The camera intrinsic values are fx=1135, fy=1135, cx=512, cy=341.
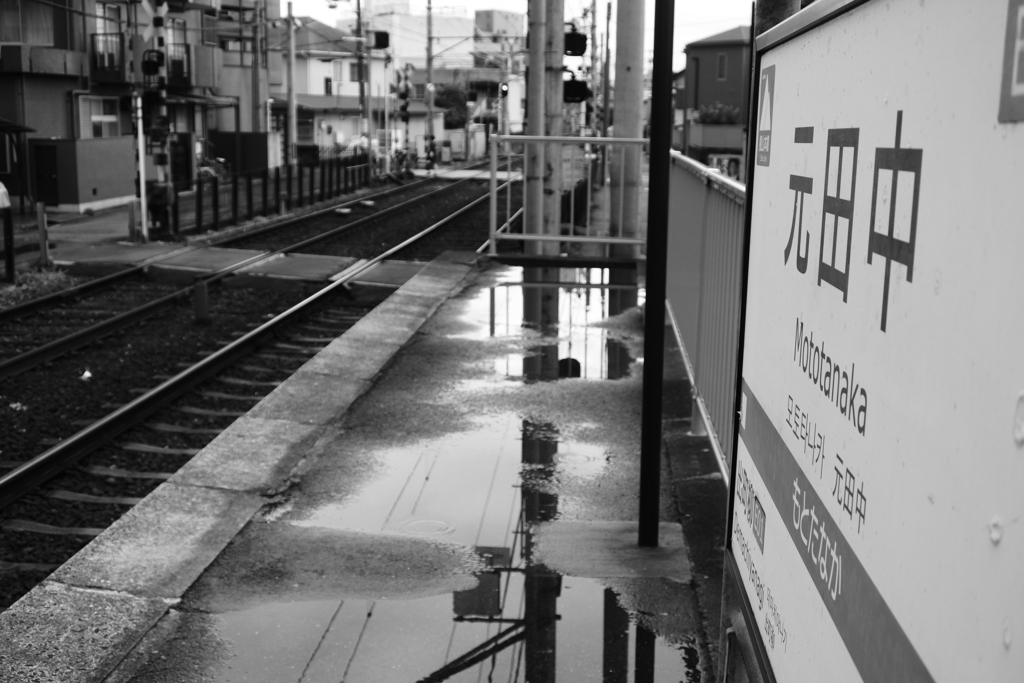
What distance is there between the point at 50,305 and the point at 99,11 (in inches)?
874

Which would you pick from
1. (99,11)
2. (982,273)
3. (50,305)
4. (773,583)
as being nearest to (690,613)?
(773,583)

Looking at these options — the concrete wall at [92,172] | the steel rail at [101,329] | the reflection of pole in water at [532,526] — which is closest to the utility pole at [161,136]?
the steel rail at [101,329]

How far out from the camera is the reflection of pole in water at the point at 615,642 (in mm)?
4219

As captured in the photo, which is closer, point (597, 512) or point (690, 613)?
point (690, 613)

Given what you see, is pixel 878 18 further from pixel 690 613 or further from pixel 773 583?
pixel 690 613

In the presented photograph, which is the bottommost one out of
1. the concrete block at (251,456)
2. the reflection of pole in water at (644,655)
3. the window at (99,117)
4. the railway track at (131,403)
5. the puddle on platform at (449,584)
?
the railway track at (131,403)

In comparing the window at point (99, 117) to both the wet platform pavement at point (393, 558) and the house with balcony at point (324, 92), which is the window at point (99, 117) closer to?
the wet platform pavement at point (393, 558)

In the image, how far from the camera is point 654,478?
5.26 meters

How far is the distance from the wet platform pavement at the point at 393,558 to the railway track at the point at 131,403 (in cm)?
66

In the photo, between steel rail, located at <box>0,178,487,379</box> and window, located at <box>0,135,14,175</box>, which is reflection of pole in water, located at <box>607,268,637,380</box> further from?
window, located at <box>0,135,14,175</box>

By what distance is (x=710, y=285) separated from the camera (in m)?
6.60

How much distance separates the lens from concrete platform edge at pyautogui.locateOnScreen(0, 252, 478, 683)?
413 centimetres

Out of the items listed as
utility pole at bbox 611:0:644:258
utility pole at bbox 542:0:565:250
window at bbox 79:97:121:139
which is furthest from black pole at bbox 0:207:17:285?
window at bbox 79:97:121:139

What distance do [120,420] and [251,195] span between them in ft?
58.8
